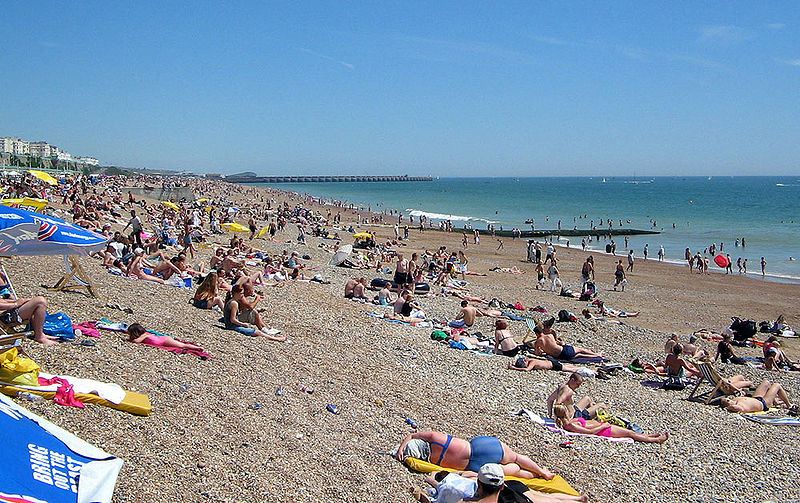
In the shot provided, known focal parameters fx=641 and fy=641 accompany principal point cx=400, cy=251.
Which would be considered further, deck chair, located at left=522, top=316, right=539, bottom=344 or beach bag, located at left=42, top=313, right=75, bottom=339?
deck chair, located at left=522, top=316, right=539, bottom=344

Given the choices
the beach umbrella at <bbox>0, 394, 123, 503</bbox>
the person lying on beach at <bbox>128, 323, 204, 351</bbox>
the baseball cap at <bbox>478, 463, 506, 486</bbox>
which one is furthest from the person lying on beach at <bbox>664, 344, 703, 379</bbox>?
the beach umbrella at <bbox>0, 394, 123, 503</bbox>

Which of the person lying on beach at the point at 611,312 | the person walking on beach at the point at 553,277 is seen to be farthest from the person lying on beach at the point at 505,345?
the person walking on beach at the point at 553,277

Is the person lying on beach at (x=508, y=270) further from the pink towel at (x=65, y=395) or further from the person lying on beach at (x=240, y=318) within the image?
the pink towel at (x=65, y=395)

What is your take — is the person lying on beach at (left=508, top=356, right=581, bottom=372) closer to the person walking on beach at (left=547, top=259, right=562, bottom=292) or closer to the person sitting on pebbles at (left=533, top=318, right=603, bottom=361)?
the person sitting on pebbles at (left=533, top=318, right=603, bottom=361)

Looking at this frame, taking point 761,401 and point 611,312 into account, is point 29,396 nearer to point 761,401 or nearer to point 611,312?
→ point 761,401

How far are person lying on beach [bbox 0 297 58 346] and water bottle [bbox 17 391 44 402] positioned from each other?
149 centimetres

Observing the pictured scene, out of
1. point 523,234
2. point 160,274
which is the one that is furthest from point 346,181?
point 160,274

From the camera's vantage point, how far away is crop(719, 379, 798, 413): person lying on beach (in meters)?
9.27

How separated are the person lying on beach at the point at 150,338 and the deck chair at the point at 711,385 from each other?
7315 millimetres

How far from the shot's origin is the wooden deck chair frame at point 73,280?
970 cm

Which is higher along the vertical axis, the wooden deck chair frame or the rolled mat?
the wooden deck chair frame

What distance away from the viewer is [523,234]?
43.2 m

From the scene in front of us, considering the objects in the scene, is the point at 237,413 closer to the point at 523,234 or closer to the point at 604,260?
the point at 604,260

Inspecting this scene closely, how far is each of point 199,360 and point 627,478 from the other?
16.6 ft
